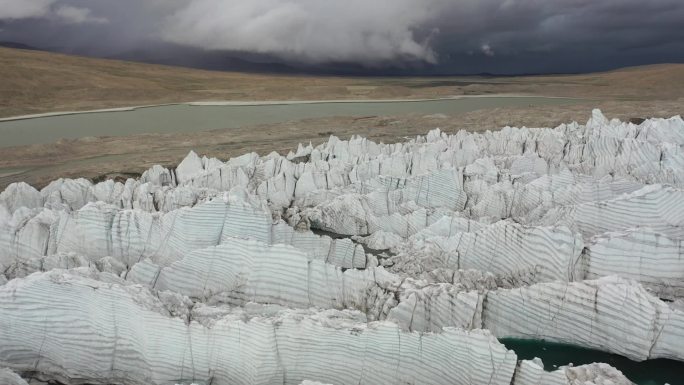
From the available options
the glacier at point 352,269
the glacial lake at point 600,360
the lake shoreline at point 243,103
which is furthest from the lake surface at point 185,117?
the glacial lake at point 600,360

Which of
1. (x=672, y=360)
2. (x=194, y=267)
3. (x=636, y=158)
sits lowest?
(x=672, y=360)

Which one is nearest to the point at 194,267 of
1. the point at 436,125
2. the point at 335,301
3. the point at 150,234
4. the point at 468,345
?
the point at 150,234

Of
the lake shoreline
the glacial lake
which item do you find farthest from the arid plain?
the glacial lake

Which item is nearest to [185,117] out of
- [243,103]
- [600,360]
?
[243,103]

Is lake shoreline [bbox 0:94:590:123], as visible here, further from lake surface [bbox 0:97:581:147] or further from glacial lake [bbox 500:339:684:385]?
glacial lake [bbox 500:339:684:385]

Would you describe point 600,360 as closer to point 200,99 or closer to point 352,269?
point 352,269

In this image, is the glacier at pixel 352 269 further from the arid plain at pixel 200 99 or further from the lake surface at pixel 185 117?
the lake surface at pixel 185 117

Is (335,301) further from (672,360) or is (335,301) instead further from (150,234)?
(672,360)
